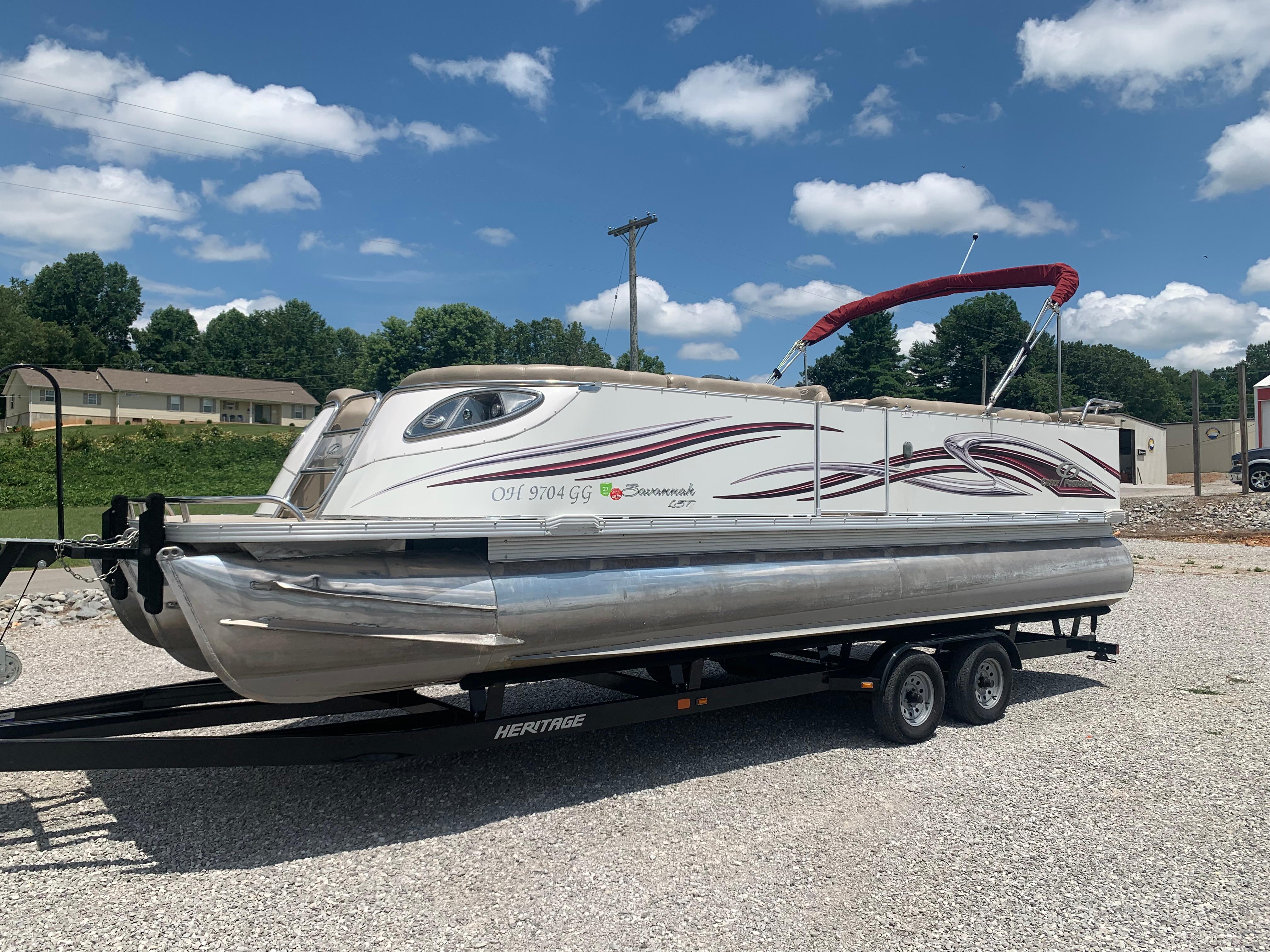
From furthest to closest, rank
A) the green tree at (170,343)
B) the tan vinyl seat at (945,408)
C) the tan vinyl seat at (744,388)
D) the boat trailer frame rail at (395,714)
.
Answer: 1. the green tree at (170,343)
2. the tan vinyl seat at (945,408)
3. the tan vinyl seat at (744,388)
4. the boat trailer frame rail at (395,714)

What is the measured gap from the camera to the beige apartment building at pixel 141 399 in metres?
56.4

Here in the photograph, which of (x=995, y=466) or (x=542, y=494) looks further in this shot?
(x=995, y=466)

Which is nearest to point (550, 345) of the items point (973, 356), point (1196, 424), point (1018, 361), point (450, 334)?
point (450, 334)

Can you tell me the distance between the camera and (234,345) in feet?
273

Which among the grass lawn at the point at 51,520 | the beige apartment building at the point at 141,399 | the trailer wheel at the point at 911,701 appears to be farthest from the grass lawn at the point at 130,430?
the trailer wheel at the point at 911,701

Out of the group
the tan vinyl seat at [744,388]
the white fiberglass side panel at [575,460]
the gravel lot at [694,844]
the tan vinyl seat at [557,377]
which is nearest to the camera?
the gravel lot at [694,844]

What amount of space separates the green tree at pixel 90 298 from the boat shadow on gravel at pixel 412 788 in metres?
89.3

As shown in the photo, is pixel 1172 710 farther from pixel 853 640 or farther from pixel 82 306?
pixel 82 306

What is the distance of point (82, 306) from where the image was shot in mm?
83312

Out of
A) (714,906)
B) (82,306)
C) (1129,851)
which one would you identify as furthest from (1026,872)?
(82,306)

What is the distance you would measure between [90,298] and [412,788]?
3745 inches

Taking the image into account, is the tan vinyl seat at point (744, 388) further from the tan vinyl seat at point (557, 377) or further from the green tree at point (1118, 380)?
the green tree at point (1118, 380)

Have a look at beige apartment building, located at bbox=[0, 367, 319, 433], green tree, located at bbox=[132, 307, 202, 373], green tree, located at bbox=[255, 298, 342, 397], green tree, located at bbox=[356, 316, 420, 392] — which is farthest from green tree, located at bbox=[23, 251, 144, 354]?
green tree, located at bbox=[356, 316, 420, 392]

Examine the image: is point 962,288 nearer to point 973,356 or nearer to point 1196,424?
point 1196,424
